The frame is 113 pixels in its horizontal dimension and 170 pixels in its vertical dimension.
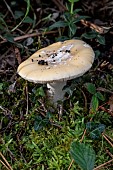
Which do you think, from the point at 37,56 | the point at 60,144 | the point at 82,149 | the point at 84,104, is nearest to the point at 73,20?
the point at 37,56

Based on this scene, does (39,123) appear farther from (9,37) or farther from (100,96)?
(9,37)

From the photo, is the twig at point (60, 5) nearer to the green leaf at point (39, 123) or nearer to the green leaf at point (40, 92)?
the green leaf at point (40, 92)

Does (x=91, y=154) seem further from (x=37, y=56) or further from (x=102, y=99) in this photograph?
(x=37, y=56)

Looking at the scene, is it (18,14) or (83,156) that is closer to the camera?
(83,156)

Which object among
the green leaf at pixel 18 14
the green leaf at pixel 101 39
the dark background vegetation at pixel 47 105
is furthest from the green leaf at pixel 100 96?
the green leaf at pixel 18 14

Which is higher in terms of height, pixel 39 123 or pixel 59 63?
pixel 59 63

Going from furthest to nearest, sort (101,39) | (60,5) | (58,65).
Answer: (60,5) → (101,39) → (58,65)

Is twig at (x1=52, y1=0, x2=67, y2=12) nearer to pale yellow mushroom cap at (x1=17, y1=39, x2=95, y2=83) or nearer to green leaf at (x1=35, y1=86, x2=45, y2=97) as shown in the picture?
pale yellow mushroom cap at (x1=17, y1=39, x2=95, y2=83)

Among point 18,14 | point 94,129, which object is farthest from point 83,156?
point 18,14
